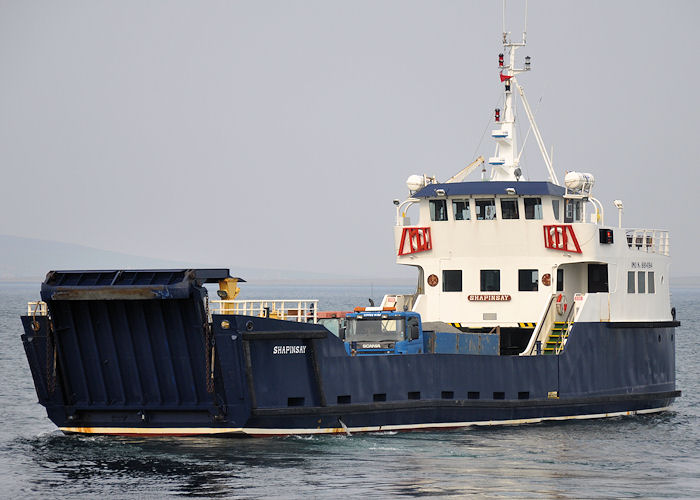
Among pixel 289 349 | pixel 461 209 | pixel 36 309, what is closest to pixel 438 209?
pixel 461 209

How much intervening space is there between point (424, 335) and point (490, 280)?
454 centimetres

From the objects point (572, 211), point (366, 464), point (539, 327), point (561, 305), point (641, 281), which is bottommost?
point (366, 464)

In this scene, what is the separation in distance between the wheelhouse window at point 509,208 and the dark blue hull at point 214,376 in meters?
5.22

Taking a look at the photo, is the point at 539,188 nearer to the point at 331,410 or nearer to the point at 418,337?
the point at 418,337

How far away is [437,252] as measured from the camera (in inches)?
1304

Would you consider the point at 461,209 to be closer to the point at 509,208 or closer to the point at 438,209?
the point at 438,209

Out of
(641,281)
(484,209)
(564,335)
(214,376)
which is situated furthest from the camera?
(641,281)

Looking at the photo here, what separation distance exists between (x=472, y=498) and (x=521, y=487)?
145 centimetres

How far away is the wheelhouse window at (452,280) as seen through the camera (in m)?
32.9

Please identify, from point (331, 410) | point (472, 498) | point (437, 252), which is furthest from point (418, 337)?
point (472, 498)

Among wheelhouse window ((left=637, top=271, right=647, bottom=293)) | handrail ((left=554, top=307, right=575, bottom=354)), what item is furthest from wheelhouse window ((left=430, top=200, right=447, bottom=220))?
wheelhouse window ((left=637, top=271, right=647, bottom=293))

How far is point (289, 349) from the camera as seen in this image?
1014 inches

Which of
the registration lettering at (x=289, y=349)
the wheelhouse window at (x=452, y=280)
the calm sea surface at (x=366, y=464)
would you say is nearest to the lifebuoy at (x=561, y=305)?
the wheelhouse window at (x=452, y=280)

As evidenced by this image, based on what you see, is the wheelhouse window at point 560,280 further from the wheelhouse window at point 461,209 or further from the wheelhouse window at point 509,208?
the wheelhouse window at point 461,209
